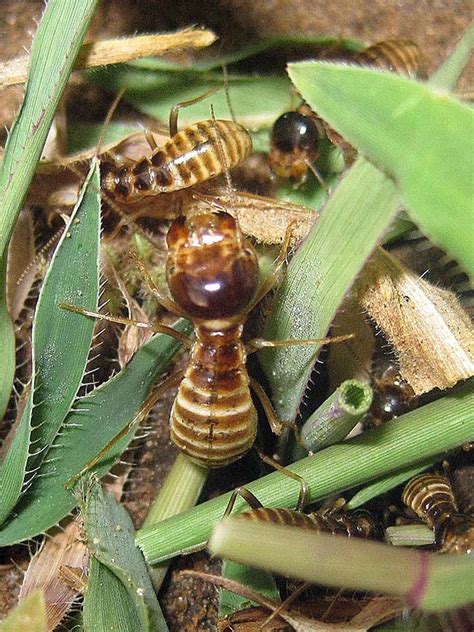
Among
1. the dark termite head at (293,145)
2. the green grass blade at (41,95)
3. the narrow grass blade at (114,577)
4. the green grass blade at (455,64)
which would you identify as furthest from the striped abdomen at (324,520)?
the dark termite head at (293,145)

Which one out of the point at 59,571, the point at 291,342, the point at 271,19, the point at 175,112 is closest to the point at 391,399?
the point at 291,342

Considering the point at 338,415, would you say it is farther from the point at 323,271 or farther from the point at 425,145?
the point at 425,145

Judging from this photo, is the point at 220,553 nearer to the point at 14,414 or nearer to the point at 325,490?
the point at 325,490

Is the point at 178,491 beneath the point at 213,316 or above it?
beneath

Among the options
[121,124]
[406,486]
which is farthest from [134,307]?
[406,486]

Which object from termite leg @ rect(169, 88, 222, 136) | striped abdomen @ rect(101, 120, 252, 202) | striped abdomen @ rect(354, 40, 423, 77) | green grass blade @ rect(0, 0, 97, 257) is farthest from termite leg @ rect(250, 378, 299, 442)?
striped abdomen @ rect(354, 40, 423, 77)

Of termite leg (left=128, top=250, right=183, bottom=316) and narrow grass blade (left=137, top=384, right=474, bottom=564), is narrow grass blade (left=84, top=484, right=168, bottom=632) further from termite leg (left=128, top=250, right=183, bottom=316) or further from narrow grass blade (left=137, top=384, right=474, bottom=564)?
termite leg (left=128, top=250, right=183, bottom=316)
